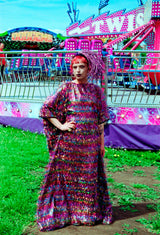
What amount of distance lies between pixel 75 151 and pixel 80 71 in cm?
69

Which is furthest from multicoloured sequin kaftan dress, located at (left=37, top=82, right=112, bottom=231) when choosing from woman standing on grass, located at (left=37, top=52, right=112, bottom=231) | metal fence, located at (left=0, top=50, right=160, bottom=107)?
metal fence, located at (left=0, top=50, right=160, bottom=107)

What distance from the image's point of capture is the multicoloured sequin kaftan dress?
2.79 m

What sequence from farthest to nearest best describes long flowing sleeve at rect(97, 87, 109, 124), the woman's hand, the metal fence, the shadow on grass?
1. the metal fence
2. the shadow on grass
3. long flowing sleeve at rect(97, 87, 109, 124)
4. the woman's hand

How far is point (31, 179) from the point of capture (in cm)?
417

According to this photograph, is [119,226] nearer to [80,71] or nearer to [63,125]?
[63,125]

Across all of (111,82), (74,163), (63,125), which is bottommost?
(74,163)

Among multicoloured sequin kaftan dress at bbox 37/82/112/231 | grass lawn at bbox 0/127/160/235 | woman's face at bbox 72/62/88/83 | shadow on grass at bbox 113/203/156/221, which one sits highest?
woman's face at bbox 72/62/88/83

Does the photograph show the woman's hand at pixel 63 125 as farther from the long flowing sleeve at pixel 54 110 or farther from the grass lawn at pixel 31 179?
the grass lawn at pixel 31 179

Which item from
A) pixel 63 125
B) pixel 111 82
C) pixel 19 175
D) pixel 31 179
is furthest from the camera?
pixel 111 82

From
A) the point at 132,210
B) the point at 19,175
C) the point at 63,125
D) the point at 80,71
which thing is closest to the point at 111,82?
the point at 19,175

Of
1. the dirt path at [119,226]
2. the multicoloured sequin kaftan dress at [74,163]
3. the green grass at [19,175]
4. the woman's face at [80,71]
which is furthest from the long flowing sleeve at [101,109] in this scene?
the green grass at [19,175]

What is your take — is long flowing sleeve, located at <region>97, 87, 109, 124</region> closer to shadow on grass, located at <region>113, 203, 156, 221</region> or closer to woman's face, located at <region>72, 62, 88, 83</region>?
woman's face, located at <region>72, 62, 88, 83</region>

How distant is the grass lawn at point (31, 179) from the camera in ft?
10.1

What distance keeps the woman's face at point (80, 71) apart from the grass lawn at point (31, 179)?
1387 millimetres
